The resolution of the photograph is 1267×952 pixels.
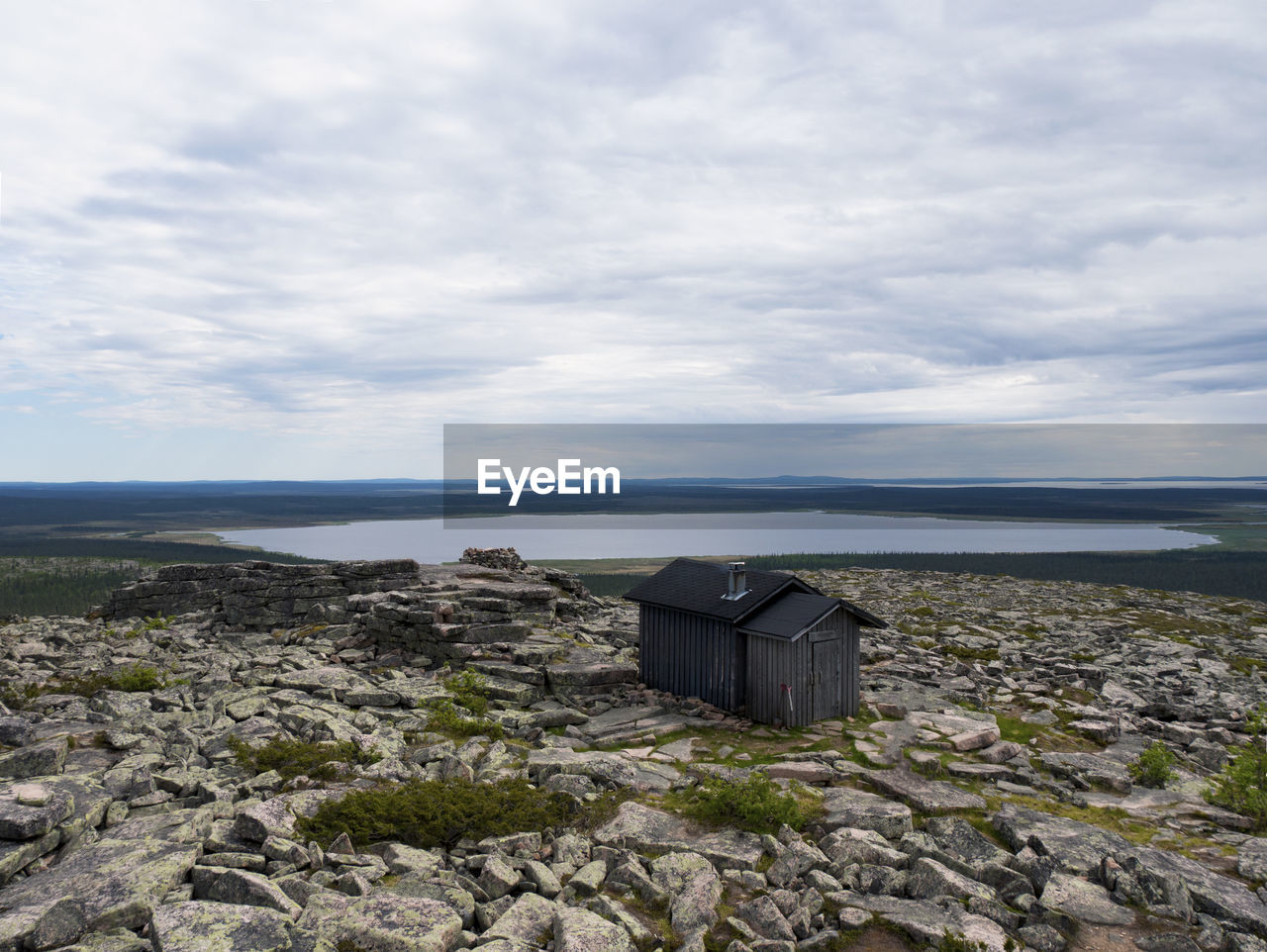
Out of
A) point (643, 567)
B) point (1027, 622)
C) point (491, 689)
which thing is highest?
point (491, 689)

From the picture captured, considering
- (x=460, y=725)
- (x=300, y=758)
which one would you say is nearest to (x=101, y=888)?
(x=300, y=758)

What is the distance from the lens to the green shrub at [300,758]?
11469 mm

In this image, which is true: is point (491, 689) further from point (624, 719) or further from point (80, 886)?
point (80, 886)

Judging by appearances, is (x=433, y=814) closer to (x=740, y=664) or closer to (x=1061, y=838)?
(x=1061, y=838)

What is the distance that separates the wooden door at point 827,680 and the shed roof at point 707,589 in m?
1.51

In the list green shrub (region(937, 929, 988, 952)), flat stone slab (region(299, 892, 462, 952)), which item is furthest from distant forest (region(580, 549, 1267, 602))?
green shrub (region(937, 929, 988, 952))

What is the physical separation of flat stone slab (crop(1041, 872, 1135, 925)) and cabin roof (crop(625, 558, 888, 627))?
7158 mm

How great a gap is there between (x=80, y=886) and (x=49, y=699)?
31.5ft

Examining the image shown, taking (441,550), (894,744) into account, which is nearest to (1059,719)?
(894,744)

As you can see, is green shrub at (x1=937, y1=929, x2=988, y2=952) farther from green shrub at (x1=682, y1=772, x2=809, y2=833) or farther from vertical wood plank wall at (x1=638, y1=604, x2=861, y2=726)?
vertical wood plank wall at (x1=638, y1=604, x2=861, y2=726)

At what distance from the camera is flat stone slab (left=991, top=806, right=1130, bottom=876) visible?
33.3 feet

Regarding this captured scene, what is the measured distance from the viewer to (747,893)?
359 inches

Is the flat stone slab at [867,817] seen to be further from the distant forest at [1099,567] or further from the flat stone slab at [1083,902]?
the distant forest at [1099,567]

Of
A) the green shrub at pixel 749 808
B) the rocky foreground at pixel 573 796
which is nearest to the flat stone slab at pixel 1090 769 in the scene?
the rocky foreground at pixel 573 796
